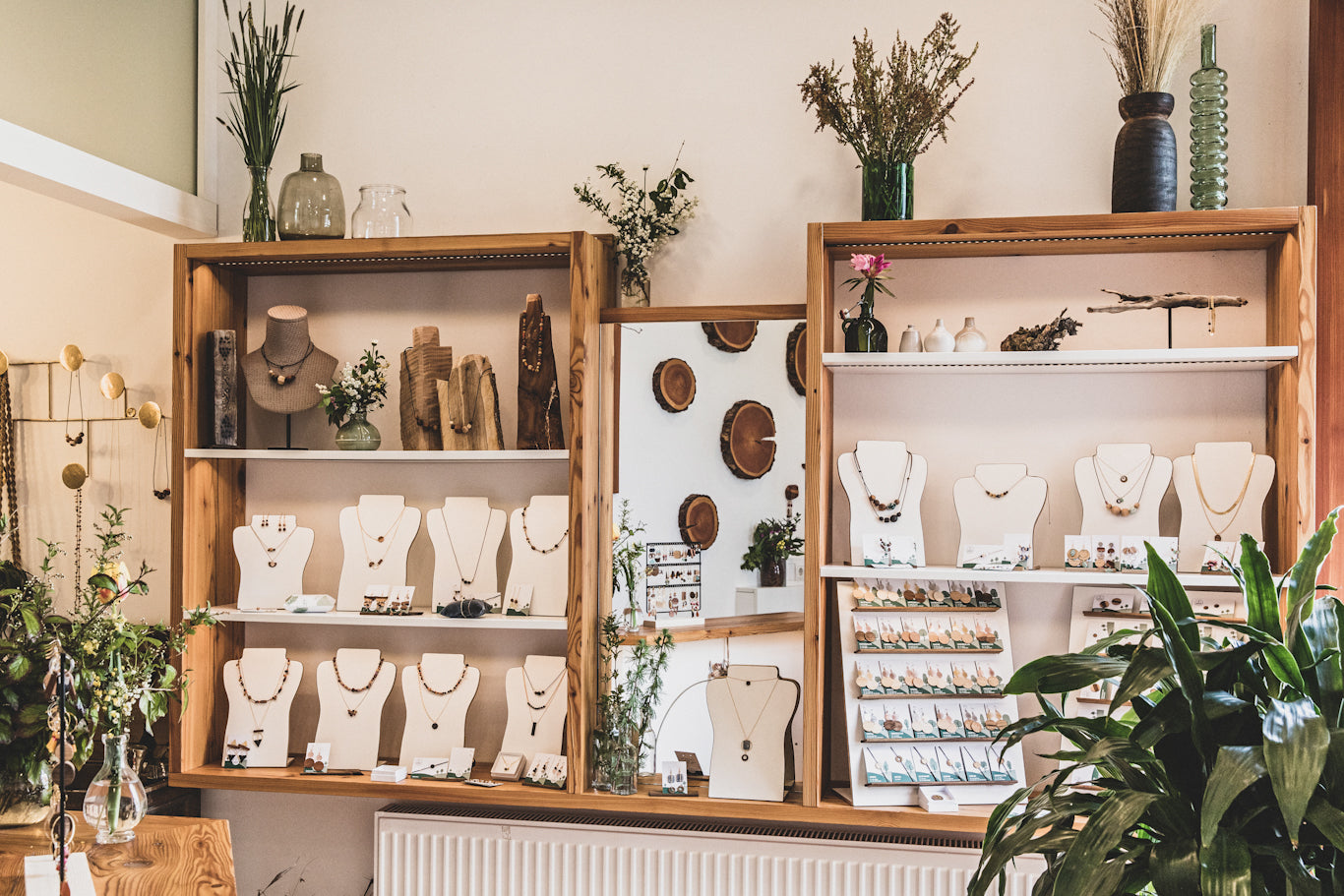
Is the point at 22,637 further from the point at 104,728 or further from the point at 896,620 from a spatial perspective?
the point at 896,620

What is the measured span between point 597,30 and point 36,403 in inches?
85.5

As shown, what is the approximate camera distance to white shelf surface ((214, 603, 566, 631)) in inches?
112

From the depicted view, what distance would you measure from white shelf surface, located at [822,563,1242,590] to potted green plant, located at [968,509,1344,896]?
1143 mm

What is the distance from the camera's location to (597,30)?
3.12 metres

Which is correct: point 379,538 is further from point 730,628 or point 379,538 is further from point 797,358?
point 797,358

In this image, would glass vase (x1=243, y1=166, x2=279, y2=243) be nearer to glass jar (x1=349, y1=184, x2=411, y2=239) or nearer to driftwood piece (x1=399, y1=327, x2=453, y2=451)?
glass jar (x1=349, y1=184, x2=411, y2=239)

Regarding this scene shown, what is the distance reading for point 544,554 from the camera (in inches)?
116

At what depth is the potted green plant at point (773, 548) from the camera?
2.80 m

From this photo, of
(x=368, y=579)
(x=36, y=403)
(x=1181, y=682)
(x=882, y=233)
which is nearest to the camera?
(x=1181, y=682)

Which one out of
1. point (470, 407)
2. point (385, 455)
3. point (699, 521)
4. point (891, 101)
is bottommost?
point (699, 521)

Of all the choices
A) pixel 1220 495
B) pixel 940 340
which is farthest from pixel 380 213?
pixel 1220 495

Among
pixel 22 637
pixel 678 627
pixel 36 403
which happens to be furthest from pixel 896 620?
pixel 36 403

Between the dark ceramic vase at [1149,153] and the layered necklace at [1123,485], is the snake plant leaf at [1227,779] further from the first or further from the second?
the dark ceramic vase at [1149,153]

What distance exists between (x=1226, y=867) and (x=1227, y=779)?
10 cm
